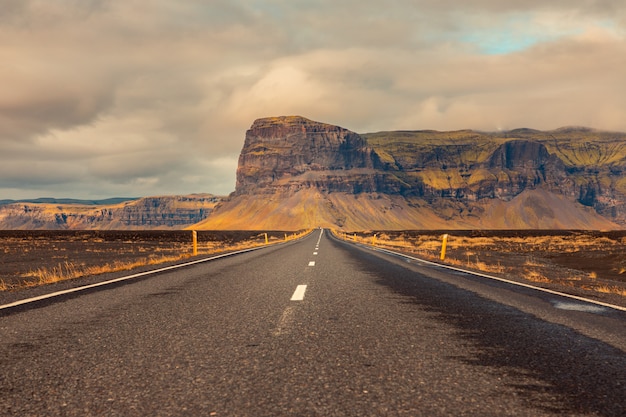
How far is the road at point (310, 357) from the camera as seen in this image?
11.5ft

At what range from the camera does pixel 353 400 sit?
3549mm

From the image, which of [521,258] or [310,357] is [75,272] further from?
[521,258]

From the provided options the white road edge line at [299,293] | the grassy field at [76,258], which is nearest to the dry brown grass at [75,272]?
the grassy field at [76,258]

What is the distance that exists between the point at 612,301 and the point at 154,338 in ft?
27.9

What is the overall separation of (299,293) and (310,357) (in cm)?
461

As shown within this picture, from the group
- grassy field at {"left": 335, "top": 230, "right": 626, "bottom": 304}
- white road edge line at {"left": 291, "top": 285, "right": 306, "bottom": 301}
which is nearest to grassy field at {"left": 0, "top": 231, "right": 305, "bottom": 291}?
white road edge line at {"left": 291, "top": 285, "right": 306, "bottom": 301}

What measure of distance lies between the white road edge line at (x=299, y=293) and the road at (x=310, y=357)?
0.36 feet

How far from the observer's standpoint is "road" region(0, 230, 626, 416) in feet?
11.5

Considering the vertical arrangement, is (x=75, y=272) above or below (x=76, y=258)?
above

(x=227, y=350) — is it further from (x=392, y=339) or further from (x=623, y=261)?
(x=623, y=261)

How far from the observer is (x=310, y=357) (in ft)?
15.5

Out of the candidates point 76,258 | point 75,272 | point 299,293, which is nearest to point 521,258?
point 75,272

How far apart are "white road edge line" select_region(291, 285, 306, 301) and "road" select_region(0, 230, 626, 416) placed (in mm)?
109

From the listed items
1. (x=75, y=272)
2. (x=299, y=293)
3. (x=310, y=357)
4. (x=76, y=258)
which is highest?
(x=310, y=357)
